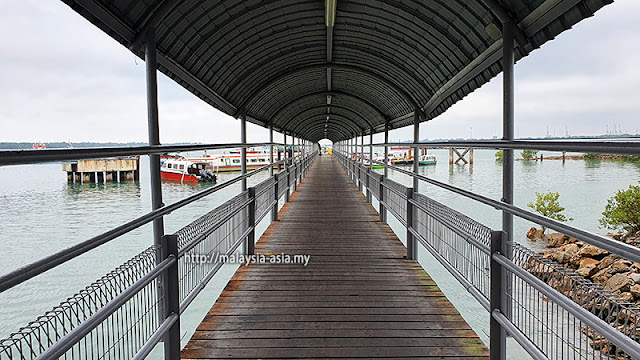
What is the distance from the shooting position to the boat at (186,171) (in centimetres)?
4181

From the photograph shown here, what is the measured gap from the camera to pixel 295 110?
14492 mm

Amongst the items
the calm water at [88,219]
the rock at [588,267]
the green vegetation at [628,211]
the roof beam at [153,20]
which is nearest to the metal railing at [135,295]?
the calm water at [88,219]

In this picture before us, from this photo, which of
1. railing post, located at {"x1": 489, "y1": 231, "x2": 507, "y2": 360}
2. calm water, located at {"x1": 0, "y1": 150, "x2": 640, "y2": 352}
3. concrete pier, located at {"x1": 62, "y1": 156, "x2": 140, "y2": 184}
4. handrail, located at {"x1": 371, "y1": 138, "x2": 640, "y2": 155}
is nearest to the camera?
handrail, located at {"x1": 371, "y1": 138, "x2": 640, "y2": 155}

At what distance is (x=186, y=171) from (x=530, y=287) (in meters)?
42.3

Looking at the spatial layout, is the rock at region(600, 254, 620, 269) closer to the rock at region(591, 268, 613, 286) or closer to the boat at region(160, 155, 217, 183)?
the rock at region(591, 268, 613, 286)

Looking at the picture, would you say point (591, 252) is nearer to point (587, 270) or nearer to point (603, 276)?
point (587, 270)

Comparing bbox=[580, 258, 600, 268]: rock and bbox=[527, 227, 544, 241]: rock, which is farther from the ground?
bbox=[580, 258, 600, 268]: rock

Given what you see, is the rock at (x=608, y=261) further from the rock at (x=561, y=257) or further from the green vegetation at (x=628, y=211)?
the green vegetation at (x=628, y=211)

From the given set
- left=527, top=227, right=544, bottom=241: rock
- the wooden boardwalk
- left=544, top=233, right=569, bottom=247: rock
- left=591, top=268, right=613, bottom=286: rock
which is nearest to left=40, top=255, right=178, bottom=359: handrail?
the wooden boardwalk

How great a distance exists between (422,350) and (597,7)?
2.60m

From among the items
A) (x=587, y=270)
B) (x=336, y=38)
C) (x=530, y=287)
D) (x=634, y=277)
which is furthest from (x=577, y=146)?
(x=587, y=270)

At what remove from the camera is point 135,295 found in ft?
6.03

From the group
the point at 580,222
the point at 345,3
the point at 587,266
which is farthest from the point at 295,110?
the point at 580,222

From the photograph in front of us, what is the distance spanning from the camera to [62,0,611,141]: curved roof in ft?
11.1
